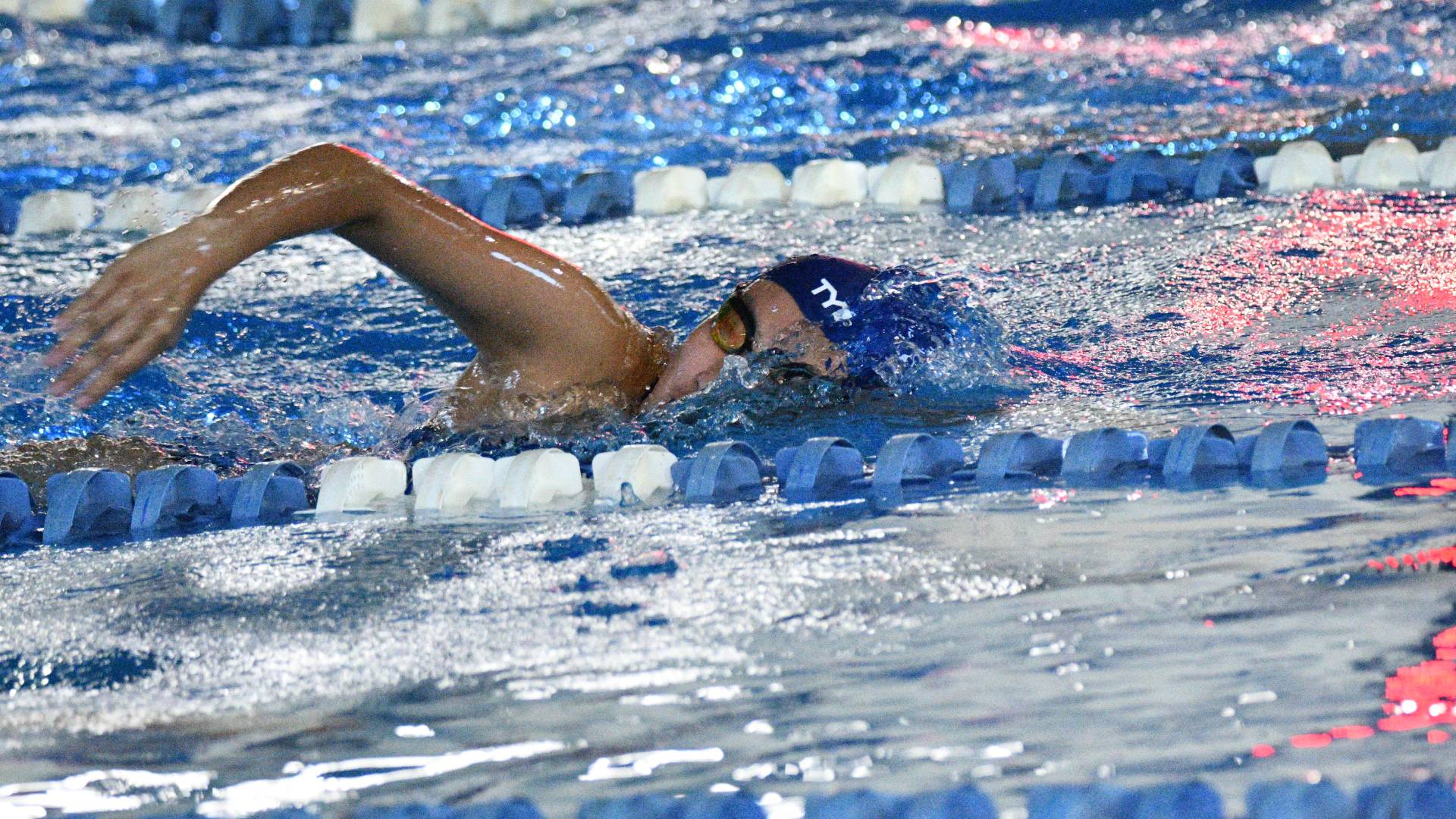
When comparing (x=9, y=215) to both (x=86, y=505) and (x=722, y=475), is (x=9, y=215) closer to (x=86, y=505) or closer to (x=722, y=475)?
(x=86, y=505)

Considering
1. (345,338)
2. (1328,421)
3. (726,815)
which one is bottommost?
(726,815)

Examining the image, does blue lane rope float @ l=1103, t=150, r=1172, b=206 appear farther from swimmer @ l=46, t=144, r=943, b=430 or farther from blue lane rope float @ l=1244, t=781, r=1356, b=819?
blue lane rope float @ l=1244, t=781, r=1356, b=819

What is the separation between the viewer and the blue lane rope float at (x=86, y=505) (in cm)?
221

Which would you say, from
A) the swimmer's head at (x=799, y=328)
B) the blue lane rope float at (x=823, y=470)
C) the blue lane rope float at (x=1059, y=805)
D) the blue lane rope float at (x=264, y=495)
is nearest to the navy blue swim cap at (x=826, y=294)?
the swimmer's head at (x=799, y=328)

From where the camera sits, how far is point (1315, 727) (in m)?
1.18

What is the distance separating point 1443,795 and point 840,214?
3571 millimetres

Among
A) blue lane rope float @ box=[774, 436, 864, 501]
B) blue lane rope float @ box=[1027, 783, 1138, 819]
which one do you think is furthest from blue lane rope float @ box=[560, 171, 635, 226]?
blue lane rope float @ box=[1027, 783, 1138, 819]

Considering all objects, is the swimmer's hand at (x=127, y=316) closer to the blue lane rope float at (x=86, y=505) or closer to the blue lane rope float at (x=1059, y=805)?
the blue lane rope float at (x=86, y=505)

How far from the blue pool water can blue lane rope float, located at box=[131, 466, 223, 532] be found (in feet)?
0.47

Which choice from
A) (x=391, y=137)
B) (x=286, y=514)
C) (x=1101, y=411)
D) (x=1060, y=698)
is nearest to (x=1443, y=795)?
(x=1060, y=698)

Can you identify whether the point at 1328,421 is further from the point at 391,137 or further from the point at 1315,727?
the point at 391,137

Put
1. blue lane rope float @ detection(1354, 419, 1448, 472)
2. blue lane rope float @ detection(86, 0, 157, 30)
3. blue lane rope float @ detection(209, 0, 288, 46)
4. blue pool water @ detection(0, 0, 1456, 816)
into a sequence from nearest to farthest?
blue pool water @ detection(0, 0, 1456, 816), blue lane rope float @ detection(1354, 419, 1448, 472), blue lane rope float @ detection(209, 0, 288, 46), blue lane rope float @ detection(86, 0, 157, 30)

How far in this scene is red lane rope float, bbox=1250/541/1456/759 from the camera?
3.78ft

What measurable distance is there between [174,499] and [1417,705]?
174cm
